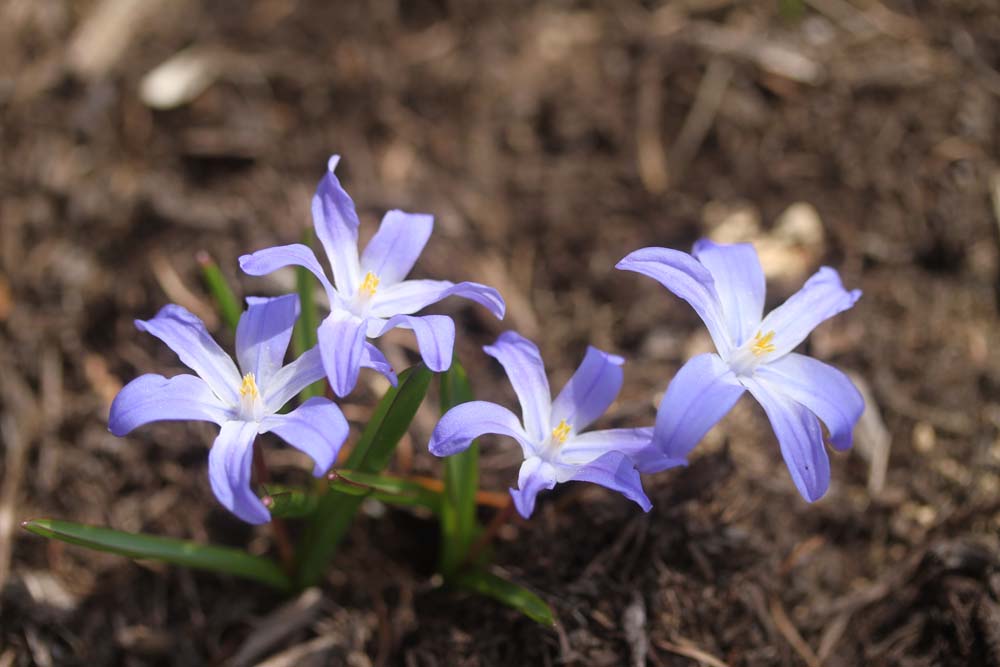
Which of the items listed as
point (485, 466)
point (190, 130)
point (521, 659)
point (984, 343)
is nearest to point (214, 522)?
point (485, 466)

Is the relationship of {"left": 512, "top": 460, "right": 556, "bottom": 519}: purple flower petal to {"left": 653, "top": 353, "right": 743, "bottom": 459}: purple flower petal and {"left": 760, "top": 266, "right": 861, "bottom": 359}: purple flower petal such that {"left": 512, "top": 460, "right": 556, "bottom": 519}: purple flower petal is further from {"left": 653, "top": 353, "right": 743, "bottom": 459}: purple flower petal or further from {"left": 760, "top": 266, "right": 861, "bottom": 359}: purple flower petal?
{"left": 760, "top": 266, "right": 861, "bottom": 359}: purple flower petal

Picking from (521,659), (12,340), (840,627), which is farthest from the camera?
(12,340)

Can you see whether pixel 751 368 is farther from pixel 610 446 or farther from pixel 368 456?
pixel 368 456

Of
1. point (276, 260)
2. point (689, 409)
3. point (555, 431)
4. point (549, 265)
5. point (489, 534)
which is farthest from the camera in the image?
point (549, 265)

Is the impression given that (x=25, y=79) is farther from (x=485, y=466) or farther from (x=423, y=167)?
(x=485, y=466)

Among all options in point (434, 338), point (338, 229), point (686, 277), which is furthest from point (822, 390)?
point (338, 229)

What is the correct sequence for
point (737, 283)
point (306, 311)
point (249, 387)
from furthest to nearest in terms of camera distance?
point (306, 311), point (737, 283), point (249, 387)

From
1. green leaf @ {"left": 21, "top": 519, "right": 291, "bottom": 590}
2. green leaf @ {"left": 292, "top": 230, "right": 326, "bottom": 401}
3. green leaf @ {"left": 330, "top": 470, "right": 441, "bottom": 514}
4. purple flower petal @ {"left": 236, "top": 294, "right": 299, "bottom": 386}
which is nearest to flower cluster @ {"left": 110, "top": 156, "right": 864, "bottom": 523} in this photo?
purple flower petal @ {"left": 236, "top": 294, "right": 299, "bottom": 386}
